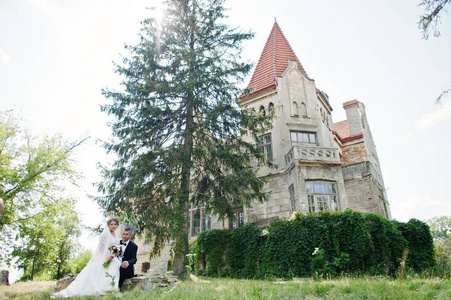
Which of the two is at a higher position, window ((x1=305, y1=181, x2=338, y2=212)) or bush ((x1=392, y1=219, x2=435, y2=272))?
window ((x1=305, y1=181, x2=338, y2=212))

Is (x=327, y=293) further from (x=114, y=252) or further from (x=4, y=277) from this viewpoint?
(x=4, y=277)

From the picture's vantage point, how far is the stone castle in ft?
50.6

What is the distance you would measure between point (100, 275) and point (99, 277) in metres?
0.05

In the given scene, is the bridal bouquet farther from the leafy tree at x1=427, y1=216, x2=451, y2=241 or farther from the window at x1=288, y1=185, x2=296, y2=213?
the leafy tree at x1=427, y1=216, x2=451, y2=241

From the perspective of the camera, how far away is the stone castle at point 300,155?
15.4m

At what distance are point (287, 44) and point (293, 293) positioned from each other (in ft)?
67.5

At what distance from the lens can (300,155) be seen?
1577cm

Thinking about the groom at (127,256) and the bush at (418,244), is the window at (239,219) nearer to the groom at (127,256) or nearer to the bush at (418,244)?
the bush at (418,244)

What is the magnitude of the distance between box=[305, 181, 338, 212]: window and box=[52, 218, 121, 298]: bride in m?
10.2

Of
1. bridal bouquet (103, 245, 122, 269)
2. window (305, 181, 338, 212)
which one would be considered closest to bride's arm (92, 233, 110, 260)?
bridal bouquet (103, 245, 122, 269)

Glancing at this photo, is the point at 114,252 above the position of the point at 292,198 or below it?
below

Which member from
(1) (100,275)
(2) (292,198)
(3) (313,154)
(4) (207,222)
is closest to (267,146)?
(3) (313,154)

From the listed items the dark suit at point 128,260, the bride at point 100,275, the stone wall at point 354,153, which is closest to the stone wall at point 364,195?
the stone wall at point 354,153

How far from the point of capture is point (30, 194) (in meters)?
18.6
